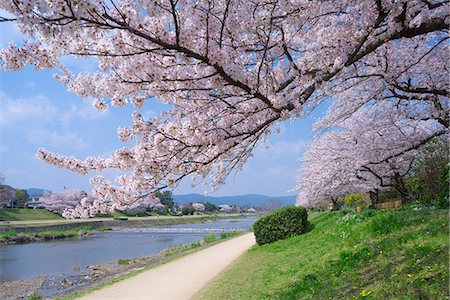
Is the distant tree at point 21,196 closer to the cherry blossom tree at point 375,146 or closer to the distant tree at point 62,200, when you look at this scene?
the distant tree at point 62,200

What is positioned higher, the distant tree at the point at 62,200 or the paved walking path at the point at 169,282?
the distant tree at the point at 62,200

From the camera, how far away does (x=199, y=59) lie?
3.54 meters

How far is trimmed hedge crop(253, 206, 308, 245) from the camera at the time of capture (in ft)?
48.7

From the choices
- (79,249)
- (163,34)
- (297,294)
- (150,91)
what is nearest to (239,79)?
(163,34)

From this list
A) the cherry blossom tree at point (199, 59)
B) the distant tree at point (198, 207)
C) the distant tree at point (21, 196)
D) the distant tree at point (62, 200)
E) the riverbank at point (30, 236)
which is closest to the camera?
the cherry blossom tree at point (199, 59)

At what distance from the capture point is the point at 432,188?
10.6 meters

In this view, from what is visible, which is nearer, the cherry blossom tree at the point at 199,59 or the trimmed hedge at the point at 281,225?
the cherry blossom tree at the point at 199,59

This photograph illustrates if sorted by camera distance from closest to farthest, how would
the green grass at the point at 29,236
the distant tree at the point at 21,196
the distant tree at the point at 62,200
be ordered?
1. the green grass at the point at 29,236
2. the distant tree at the point at 62,200
3. the distant tree at the point at 21,196

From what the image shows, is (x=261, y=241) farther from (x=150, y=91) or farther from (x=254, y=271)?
(x=150, y=91)

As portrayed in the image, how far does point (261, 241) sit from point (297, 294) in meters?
9.75

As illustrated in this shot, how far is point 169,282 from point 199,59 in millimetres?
7365

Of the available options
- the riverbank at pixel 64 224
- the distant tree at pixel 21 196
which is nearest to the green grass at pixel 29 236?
the riverbank at pixel 64 224

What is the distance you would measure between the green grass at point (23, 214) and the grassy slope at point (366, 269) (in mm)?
50013

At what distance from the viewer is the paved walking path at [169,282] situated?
27.2ft
